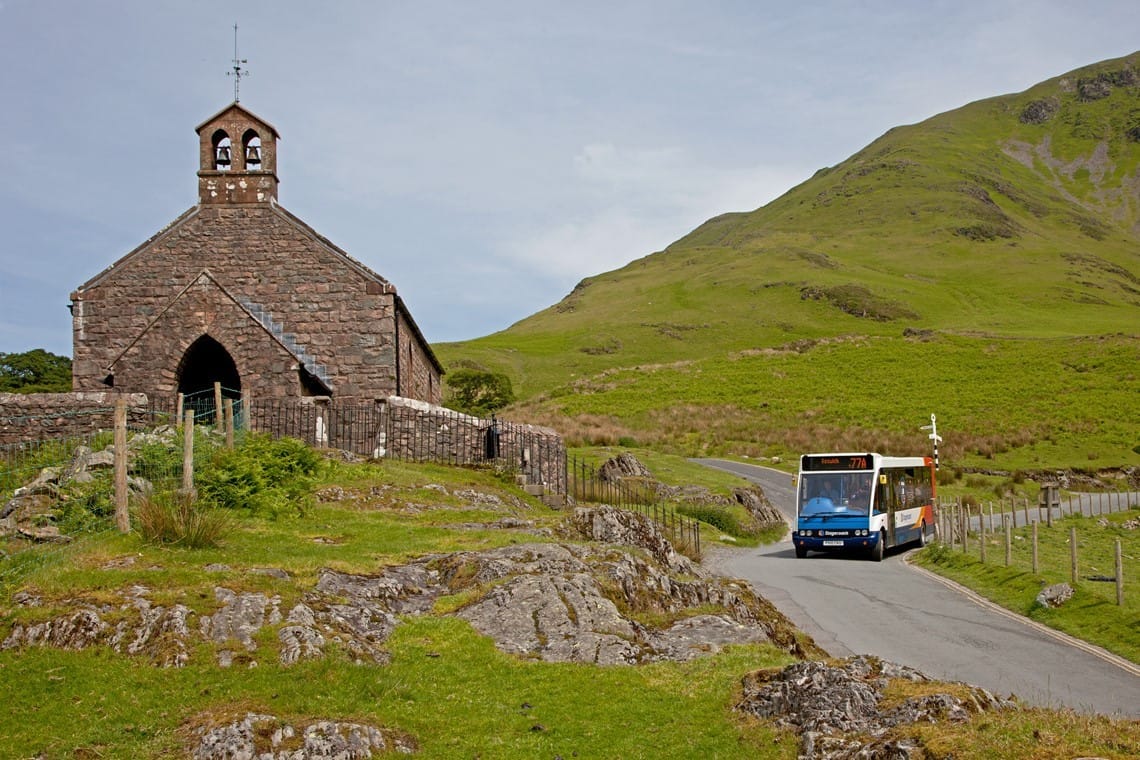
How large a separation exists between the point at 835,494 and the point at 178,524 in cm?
2065

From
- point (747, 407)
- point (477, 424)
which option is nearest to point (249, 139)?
point (477, 424)

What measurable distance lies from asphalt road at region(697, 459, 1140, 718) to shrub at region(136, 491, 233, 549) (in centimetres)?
951

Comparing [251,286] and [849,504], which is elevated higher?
[251,286]

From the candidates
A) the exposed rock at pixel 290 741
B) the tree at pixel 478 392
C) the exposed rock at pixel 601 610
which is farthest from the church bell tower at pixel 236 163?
the tree at pixel 478 392

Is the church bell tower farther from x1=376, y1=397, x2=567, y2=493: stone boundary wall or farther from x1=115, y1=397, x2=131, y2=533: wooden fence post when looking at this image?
x1=115, y1=397, x2=131, y2=533: wooden fence post

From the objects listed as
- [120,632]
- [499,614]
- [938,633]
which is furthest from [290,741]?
[938,633]

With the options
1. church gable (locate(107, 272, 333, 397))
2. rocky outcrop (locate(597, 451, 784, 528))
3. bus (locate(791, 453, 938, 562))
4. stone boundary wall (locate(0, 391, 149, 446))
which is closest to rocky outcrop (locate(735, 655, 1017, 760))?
stone boundary wall (locate(0, 391, 149, 446))

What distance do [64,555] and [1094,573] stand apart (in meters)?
23.3

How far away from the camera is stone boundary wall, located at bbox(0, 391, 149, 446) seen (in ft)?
77.9

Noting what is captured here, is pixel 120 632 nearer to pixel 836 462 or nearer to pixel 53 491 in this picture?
pixel 53 491

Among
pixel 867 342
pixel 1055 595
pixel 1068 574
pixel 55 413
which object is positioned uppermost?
pixel 867 342

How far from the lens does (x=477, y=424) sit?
26969 millimetres

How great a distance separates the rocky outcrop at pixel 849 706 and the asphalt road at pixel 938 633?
3172 millimetres

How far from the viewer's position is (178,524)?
13156 millimetres
